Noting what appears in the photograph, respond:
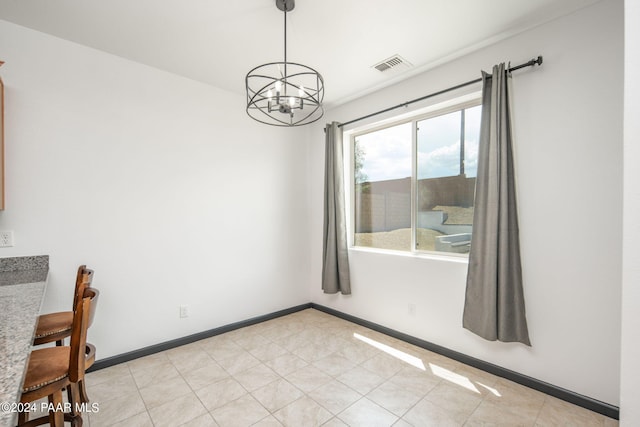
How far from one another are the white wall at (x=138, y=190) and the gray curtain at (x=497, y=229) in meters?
2.38

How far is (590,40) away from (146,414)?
12.9 feet

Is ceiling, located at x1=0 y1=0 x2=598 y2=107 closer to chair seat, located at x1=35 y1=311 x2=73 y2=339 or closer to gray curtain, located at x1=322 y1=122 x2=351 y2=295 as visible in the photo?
gray curtain, located at x1=322 y1=122 x2=351 y2=295

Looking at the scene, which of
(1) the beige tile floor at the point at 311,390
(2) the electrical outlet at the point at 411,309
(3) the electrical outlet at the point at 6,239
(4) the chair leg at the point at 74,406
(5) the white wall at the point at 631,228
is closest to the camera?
(5) the white wall at the point at 631,228

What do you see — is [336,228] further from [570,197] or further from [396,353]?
[570,197]

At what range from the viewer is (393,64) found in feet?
8.90

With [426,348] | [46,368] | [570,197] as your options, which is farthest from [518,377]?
[46,368]

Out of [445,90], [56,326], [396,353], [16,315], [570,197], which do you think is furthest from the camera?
[396,353]

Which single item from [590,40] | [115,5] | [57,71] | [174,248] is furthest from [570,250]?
[57,71]

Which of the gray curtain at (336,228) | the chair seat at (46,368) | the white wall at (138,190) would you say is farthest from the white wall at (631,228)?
the white wall at (138,190)

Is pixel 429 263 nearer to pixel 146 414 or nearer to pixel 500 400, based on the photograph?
pixel 500 400

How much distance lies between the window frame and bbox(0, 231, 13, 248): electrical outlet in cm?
311

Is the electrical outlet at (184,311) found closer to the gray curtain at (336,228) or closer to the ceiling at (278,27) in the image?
the gray curtain at (336,228)

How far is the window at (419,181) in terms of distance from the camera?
2701mm

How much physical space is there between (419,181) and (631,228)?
2094mm
